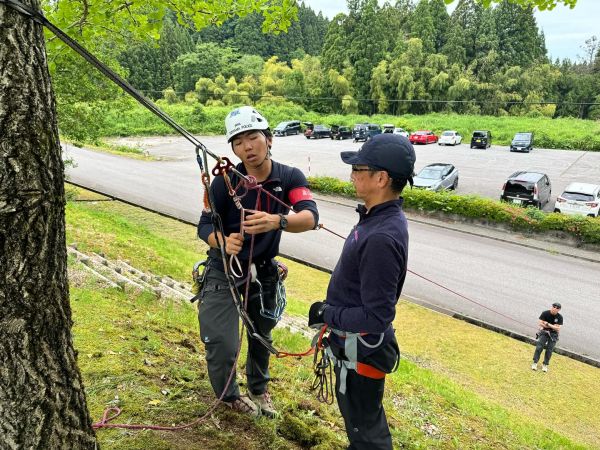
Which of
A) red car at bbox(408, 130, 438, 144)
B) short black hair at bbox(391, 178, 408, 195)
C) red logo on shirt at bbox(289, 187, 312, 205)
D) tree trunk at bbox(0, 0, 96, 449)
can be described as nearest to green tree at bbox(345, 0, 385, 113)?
red car at bbox(408, 130, 438, 144)

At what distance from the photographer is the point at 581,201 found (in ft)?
55.8

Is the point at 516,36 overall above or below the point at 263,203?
above

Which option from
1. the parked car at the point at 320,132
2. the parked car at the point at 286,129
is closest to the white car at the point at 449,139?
the parked car at the point at 320,132

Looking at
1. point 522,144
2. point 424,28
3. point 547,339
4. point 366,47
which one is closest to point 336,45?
point 366,47

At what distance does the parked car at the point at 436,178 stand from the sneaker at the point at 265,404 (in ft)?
57.4

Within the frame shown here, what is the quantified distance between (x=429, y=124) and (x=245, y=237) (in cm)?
5014

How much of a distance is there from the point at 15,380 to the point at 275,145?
38807 mm

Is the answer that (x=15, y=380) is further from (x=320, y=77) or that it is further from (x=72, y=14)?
(x=320, y=77)

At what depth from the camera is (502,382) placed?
25.0ft

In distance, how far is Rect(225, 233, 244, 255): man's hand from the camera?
283cm

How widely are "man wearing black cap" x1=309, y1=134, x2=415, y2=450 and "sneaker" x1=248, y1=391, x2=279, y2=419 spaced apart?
87cm

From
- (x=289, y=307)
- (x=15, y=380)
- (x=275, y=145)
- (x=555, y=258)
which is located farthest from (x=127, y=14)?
(x=275, y=145)

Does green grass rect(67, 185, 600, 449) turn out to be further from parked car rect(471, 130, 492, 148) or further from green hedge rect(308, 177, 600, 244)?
parked car rect(471, 130, 492, 148)

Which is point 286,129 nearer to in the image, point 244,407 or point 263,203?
point 263,203
